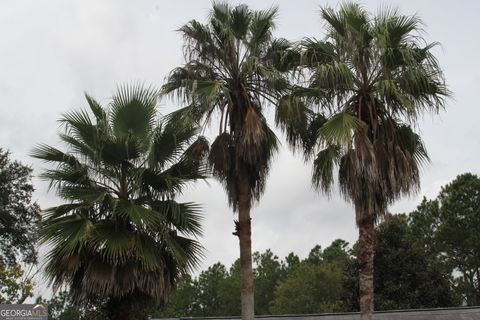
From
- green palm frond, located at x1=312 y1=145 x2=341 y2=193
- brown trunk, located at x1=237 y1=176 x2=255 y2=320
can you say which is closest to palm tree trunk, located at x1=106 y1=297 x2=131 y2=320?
brown trunk, located at x1=237 y1=176 x2=255 y2=320

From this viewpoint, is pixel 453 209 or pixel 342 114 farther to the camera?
pixel 453 209

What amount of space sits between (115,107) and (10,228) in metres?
16.1

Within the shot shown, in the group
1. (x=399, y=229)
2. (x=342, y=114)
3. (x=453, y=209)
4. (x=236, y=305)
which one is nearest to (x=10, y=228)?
(x=342, y=114)

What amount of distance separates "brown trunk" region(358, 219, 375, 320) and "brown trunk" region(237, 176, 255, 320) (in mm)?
2488

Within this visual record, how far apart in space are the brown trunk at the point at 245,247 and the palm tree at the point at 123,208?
1019 mm

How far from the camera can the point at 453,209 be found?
1687 inches

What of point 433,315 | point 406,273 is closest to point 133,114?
point 433,315

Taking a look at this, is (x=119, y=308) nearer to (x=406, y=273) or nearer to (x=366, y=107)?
(x=366, y=107)

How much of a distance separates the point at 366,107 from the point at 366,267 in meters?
3.51

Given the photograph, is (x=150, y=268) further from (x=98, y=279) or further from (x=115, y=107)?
(x=115, y=107)

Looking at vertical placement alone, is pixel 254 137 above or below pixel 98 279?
above

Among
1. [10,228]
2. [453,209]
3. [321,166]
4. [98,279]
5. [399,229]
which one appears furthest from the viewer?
[453,209]

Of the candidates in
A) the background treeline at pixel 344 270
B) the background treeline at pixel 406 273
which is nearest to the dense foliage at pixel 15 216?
the background treeline at pixel 344 270

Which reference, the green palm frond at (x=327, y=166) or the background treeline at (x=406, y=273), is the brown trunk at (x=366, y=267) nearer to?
the green palm frond at (x=327, y=166)
